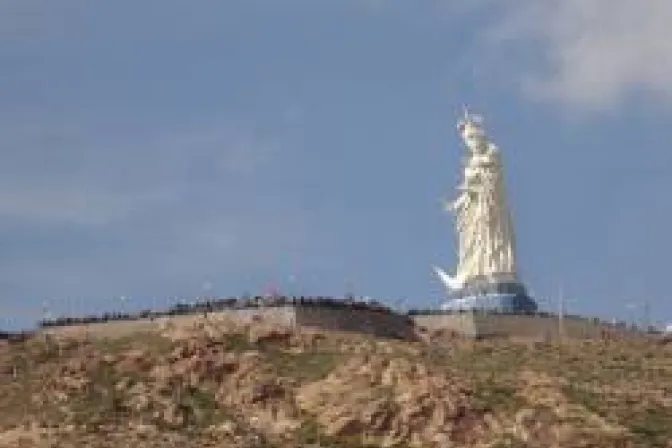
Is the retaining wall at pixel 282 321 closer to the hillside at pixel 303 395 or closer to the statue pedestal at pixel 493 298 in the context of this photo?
the hillside at pixel 303 395

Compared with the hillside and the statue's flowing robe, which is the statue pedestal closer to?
the statue's flowing robe

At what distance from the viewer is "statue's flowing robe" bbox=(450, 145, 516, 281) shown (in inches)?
3150

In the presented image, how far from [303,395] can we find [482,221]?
21757mm

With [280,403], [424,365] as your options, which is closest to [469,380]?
[424,365]

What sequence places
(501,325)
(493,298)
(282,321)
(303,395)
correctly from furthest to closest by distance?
(493,298) < (501,325) < (282,321) < (303,395)

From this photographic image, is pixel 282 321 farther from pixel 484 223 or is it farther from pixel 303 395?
pixel 484 223

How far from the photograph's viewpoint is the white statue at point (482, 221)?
80000 mm

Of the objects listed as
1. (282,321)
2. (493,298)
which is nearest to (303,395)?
(282,321)

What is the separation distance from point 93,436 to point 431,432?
34.3 feet

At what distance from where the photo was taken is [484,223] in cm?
8069

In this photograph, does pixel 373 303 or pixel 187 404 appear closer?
pixel 187 404

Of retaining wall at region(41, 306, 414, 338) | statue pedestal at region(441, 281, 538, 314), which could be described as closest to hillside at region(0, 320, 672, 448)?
retaining wall at region(41, 306, 414, 338)

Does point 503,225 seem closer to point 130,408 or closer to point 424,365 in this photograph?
point 424,365

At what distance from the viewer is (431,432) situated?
193 feet
